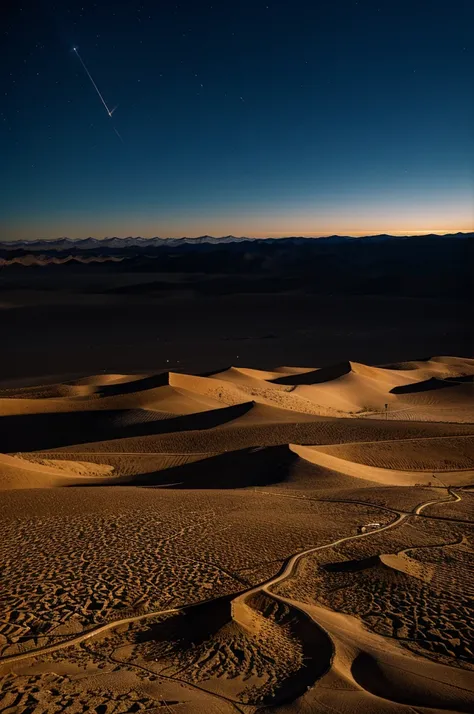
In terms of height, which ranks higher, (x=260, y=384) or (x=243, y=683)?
(x=243, y=683)

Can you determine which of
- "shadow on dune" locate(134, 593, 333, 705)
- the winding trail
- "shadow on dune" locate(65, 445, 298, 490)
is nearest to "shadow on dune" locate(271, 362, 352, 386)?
"shadow on dune" locate(65, 445, 298, 490)

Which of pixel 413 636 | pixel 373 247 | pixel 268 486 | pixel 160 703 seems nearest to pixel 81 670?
pixel 160 703

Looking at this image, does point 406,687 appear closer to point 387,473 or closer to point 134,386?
point 387,473

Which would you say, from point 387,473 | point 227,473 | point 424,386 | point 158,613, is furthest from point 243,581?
point 424,386

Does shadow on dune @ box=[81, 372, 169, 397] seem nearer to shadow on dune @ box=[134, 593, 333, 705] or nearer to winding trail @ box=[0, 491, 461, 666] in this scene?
winding trail @ box=[0, 491, 461, 666]

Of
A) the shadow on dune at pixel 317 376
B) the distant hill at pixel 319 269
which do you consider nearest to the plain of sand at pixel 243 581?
the shadow on dune at pixel 317 376

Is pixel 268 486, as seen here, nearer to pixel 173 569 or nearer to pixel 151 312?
pixel 173 569
